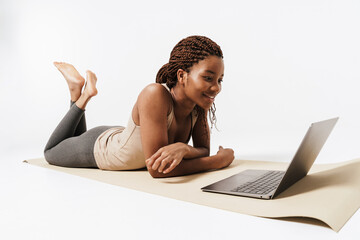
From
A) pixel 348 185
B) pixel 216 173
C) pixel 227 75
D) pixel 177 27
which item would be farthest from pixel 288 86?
pixel 348 185

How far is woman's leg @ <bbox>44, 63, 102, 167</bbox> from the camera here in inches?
100

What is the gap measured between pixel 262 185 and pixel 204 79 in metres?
0.67

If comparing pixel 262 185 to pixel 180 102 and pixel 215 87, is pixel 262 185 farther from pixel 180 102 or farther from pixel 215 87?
pixel 180 102

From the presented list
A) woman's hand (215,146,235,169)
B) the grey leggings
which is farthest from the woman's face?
the grey leggings

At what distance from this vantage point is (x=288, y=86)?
446 cm

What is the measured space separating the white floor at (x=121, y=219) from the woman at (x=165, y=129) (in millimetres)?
315

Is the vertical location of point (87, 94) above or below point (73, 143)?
above

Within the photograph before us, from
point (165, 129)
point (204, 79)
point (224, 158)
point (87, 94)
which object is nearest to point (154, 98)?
point (165, 129)

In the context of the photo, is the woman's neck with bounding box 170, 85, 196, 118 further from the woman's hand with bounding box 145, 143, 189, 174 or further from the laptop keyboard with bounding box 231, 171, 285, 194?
the laptop keyboard with bounding box 231, 171, 285, 194

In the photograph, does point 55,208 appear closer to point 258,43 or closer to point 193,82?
point 193,82

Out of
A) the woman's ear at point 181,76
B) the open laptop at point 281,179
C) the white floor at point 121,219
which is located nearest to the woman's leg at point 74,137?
the white floor at point 121,219

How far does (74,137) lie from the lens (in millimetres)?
2715

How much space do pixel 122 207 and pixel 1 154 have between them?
2289 millimetres

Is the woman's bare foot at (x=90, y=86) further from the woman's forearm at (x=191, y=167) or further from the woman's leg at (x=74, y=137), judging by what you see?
the woman's forearm at (x=191, y=167)
